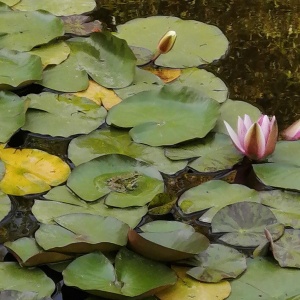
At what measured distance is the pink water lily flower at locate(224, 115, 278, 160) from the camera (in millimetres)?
1695

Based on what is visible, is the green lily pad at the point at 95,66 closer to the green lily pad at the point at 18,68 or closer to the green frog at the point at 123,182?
the green lily pad at the point at 18,68

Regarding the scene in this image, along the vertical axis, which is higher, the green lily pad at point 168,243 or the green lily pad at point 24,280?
the green lily pad at point 168,243

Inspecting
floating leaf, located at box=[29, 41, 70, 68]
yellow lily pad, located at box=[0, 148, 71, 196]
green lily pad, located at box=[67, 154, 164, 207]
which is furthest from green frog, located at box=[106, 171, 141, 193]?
floating leaf, located at box=[29, 41, 70, 68]

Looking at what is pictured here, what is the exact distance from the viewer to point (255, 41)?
7.82 ft

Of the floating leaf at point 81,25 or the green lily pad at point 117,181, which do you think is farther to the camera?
the floating leaf at point 81,25

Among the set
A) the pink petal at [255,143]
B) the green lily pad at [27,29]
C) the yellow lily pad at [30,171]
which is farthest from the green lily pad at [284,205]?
the green lily pad at [27,29]

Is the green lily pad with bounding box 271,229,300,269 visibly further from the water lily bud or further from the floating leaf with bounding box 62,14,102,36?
the floating leaf with bounding box 62,14,102,36

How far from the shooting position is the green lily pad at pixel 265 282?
4.56 feet

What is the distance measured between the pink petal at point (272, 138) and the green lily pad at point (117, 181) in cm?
31

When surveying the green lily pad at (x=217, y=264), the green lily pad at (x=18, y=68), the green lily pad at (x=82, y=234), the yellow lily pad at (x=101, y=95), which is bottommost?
the green lily pad at (x=217, y=264)

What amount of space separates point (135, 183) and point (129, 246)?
0.25 m

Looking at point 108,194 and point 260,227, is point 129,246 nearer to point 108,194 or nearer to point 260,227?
point 108,194

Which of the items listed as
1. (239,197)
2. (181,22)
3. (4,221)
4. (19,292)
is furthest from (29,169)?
(181,22)

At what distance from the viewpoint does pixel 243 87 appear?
2111 mm
